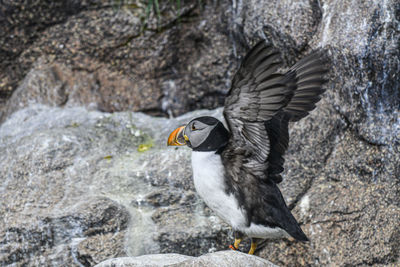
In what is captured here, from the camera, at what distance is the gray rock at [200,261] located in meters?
3.14

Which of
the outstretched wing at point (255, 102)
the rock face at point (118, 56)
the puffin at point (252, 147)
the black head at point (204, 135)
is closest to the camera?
the outstretched wing at point (255, 102)

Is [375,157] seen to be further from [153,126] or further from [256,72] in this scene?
[153,126]

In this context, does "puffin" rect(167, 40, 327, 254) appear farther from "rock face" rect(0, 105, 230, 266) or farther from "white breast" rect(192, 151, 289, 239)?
"rock face" rect(0, 105, 230, 266)

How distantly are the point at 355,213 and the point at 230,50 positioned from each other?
2.34m

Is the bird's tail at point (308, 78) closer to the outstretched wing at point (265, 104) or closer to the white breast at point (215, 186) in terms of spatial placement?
the outstretched wing at point (265, 104)

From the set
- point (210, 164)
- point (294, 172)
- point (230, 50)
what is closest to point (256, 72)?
point (210, 164)

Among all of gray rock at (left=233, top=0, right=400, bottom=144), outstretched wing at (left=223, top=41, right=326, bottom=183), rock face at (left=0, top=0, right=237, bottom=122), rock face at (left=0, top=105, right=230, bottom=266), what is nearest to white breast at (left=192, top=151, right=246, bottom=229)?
outstretched wing at (left=223, top=41, right=326, bottom=183)

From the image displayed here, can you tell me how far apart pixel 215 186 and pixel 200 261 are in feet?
1.82

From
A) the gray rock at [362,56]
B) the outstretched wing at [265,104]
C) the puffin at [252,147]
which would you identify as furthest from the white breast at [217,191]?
the gray rock at [362,56]

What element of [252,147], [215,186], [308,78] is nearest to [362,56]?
[308,78]

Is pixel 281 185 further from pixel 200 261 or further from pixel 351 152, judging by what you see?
pixel 200 261

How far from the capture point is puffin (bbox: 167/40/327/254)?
128 inches

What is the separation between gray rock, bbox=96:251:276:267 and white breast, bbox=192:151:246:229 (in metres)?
0.33

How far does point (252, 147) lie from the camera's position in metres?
3.49
